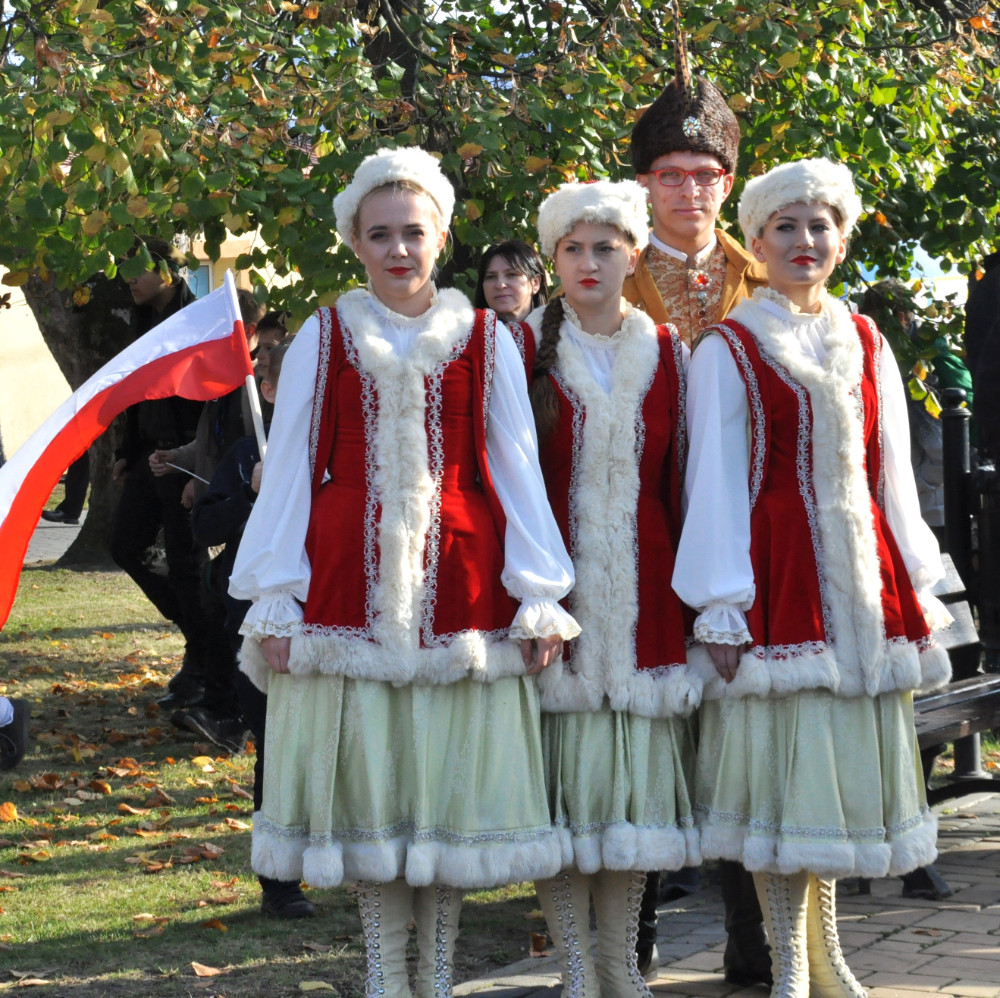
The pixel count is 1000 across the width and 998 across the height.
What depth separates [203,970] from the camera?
441 centimetres

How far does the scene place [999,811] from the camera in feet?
20.8

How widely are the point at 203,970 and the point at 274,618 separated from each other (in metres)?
1.36

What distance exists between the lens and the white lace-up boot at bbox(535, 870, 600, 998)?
3834mm

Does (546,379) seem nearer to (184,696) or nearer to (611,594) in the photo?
(611,594)

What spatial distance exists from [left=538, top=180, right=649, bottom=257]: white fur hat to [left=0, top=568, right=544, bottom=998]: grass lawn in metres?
2.15

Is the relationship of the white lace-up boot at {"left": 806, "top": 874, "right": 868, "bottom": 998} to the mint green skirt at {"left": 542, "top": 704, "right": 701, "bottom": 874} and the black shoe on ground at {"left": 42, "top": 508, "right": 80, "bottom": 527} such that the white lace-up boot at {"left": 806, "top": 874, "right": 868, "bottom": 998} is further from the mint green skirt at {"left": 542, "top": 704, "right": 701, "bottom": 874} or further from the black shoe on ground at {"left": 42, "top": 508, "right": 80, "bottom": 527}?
the black shoe on ground at {"left": 42, "top": 508, "right": 80, "bottom": 527}

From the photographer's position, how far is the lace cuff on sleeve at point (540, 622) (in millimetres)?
3656

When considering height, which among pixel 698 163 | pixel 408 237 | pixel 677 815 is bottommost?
pixel 677 815

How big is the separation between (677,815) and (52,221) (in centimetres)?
413

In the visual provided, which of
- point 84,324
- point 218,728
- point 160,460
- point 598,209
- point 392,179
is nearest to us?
point 392,179

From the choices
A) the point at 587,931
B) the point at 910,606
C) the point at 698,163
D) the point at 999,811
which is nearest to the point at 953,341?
the point at 999,811

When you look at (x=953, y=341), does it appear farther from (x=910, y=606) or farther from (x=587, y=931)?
(x=587, y=931)

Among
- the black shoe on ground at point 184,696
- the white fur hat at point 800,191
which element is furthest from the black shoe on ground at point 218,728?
the white fur hat at point 800,191

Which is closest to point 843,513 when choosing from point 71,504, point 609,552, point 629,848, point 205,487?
point 609,552
